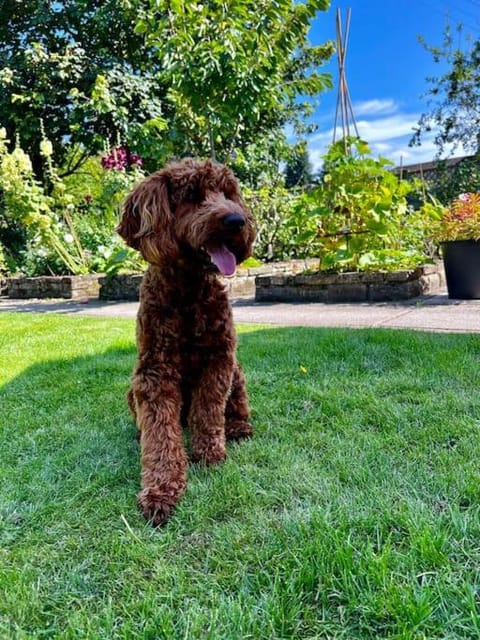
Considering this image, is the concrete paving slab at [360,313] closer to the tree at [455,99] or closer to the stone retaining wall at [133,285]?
the stone retaining wall at [133,285]

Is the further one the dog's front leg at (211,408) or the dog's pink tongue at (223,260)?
the dog's front leg at (211,408)

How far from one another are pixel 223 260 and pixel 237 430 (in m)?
0.82

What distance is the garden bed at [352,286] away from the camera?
555 centimetres

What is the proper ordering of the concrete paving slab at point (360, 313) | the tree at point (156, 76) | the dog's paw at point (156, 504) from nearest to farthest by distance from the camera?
the dog's paw at point (156, 504) → the concrete paving slab at point (360, 313) → the tree at point (156, 76)

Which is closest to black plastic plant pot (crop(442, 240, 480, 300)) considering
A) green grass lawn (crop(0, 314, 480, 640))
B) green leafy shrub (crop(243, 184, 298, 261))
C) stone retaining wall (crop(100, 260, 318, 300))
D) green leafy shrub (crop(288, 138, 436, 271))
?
green leafy shrub (crop(288, 138, 436, 271))

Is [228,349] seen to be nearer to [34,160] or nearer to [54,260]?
[54,260]

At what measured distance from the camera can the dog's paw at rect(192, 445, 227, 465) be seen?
1835 millimetres

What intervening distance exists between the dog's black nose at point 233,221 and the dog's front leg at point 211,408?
0.55 meters

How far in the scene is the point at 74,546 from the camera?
1351 millimetres

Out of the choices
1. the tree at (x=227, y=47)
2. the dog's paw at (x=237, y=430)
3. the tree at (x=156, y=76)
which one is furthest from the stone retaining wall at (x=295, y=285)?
the dog's paw at (x=237, y=430)

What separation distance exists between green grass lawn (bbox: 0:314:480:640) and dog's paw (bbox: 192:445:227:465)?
6 centimetres

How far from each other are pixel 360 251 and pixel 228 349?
14.2ft

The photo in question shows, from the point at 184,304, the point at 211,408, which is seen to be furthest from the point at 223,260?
the point at 211,408

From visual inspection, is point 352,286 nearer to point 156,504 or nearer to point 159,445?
point 159,445
